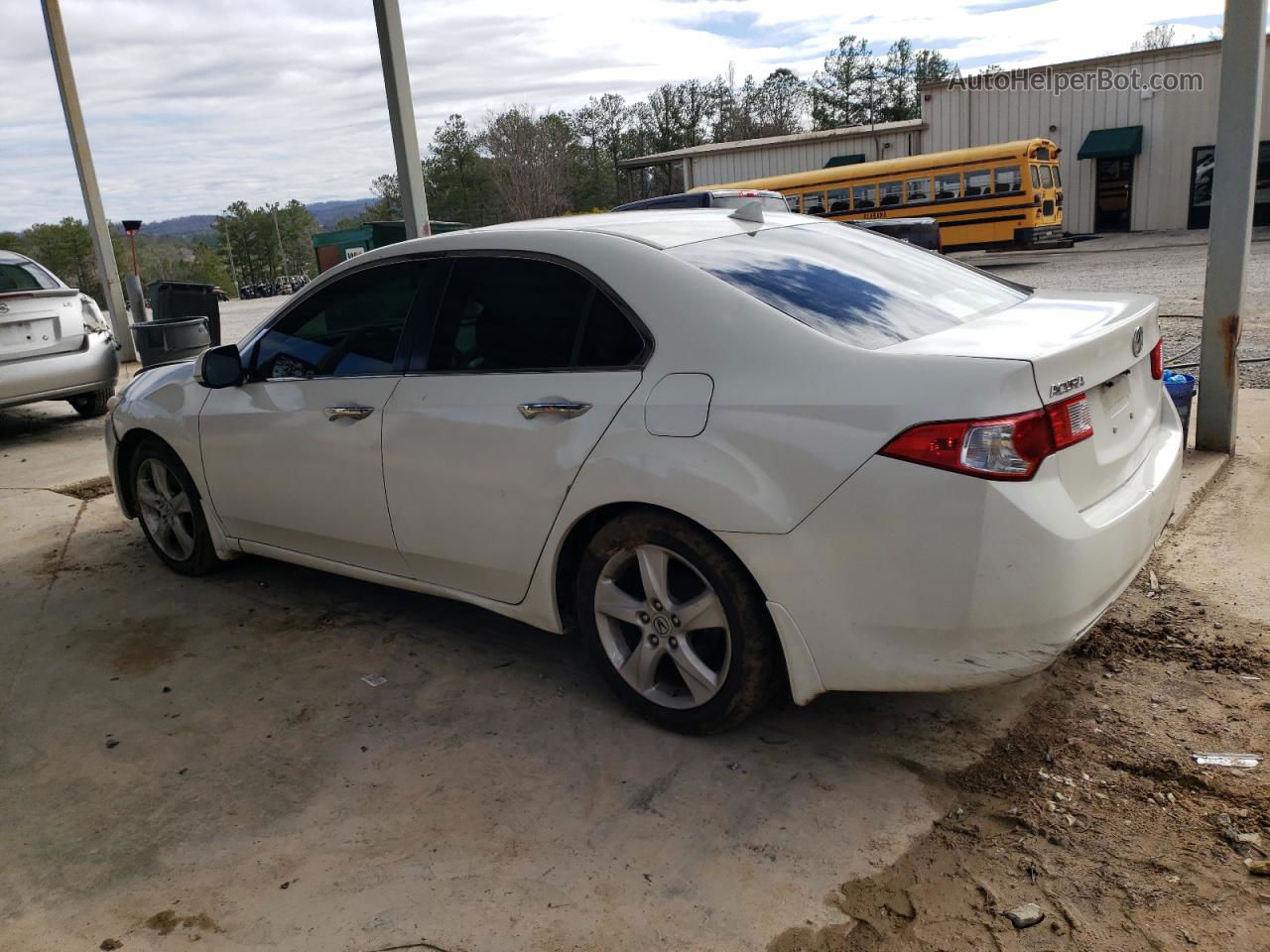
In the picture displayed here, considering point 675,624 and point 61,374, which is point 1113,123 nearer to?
point 61,374

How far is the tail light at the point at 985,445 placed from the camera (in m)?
2.44

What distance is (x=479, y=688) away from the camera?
3643mm

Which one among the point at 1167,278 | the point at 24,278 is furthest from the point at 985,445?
the point at 1167,278

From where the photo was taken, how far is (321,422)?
387 centimetres

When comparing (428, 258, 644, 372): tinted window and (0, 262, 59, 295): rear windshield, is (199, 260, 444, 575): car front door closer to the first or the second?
(428, 258, 644, 372): tinted window

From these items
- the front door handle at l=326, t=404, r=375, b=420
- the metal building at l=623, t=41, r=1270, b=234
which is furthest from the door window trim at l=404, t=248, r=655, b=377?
the metal building at l=623, t=41, r=1270, b=234

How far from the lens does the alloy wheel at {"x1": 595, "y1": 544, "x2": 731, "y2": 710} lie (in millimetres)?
2994

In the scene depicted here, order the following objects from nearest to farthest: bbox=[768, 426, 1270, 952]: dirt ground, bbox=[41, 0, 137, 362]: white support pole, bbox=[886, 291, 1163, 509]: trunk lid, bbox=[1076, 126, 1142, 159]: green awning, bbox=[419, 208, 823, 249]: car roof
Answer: bbox=[768, 426, 1270, 952]: dirt ground, bbox=[886, 291, 1163, 509]: trunk lid, bbox=[419, 208, 823, 249]: car roof, bbox=[41, 0, 137, 362]: white support pole, bbox=[1076, 126, 1142, 159]: green awning

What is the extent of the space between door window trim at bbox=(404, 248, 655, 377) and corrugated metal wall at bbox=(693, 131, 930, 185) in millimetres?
30266

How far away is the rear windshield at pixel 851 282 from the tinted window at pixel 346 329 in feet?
3.84

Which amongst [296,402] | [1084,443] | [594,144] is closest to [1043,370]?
[1084,443]

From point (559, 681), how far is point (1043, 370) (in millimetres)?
1991

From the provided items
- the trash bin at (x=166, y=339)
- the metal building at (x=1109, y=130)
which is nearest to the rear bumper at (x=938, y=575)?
the trash bin at (x=166, y=339)

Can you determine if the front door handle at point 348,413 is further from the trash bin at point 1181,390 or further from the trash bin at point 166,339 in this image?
the trash bin at point 166,339
